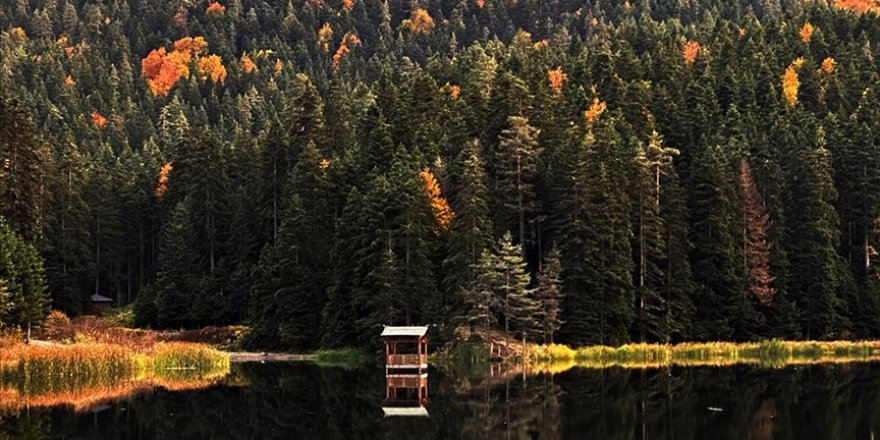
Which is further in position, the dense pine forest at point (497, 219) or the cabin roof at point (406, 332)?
the dense pine forest at point (497, 219)

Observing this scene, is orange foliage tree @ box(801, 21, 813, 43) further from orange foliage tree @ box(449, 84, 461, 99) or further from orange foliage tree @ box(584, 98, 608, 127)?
orange foliage tree @ box(584, 98, 608, 127)

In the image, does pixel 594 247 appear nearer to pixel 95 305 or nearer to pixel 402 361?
pixel 402 361

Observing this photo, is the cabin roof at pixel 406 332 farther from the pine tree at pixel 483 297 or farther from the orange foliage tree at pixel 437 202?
the orange foliage tree at pixel 437 202

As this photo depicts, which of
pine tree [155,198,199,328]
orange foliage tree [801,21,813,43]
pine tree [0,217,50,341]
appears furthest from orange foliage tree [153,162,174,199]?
orange foliage tree [801,21,813,43]

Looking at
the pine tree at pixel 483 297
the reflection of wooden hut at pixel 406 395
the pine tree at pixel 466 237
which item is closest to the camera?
the reflection of wooden hut at pixel 406 395

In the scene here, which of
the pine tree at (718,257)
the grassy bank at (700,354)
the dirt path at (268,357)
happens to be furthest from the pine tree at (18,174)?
the pine tree at (718,257)

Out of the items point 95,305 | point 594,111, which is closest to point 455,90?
point 594,111

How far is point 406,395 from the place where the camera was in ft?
203

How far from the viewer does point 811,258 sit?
346 ft

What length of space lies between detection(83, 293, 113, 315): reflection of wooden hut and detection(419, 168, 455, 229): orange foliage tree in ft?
161

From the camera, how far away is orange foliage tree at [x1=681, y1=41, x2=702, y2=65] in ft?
546

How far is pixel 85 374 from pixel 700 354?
151 ft

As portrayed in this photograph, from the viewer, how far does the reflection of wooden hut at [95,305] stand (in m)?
134

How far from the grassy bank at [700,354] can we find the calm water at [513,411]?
12.3 m
